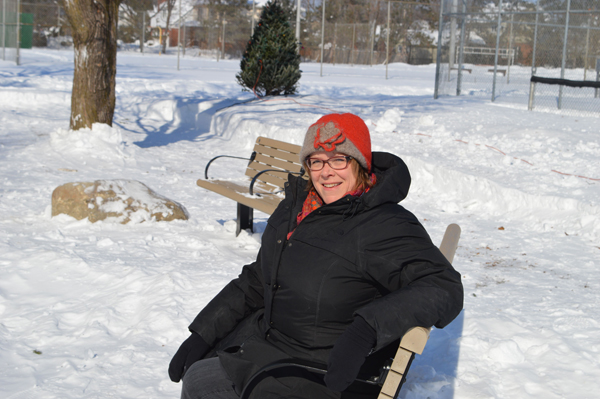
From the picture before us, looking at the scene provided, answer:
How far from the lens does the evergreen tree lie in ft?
47.9

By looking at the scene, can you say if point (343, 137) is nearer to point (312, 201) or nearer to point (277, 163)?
point (312, 201)

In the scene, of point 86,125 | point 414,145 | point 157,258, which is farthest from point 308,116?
point 157,258

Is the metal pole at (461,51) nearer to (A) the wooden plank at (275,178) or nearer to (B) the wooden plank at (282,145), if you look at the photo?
(B) the wooden plank at (282,145)

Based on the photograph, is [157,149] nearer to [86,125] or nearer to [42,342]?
[86,125]

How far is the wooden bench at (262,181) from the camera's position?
5.28 meters

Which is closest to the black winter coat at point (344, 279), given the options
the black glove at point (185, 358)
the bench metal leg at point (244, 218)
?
the black glove at point (185, 358)

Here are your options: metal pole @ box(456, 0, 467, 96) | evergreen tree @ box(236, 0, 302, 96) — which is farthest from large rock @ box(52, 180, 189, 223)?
metal pole @ box(456, 0, 467, 96)

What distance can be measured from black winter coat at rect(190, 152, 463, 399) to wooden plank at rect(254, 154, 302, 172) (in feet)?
10.9

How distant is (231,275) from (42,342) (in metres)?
1.51

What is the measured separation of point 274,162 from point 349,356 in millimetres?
4286

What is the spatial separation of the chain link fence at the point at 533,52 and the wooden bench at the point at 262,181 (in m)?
9.15

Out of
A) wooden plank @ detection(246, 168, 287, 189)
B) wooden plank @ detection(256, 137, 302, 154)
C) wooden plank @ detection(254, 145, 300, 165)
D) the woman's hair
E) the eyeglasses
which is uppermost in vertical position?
the eyeglasses

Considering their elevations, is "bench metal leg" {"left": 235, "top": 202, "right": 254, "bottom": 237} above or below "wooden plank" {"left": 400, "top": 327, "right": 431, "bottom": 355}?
below

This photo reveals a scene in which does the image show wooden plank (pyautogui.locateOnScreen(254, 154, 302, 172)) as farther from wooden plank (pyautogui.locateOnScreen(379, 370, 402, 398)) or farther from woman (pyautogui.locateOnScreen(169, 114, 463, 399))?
wooden plank (pyautogui.locateOnScreen(379, 370, 402, 398))
